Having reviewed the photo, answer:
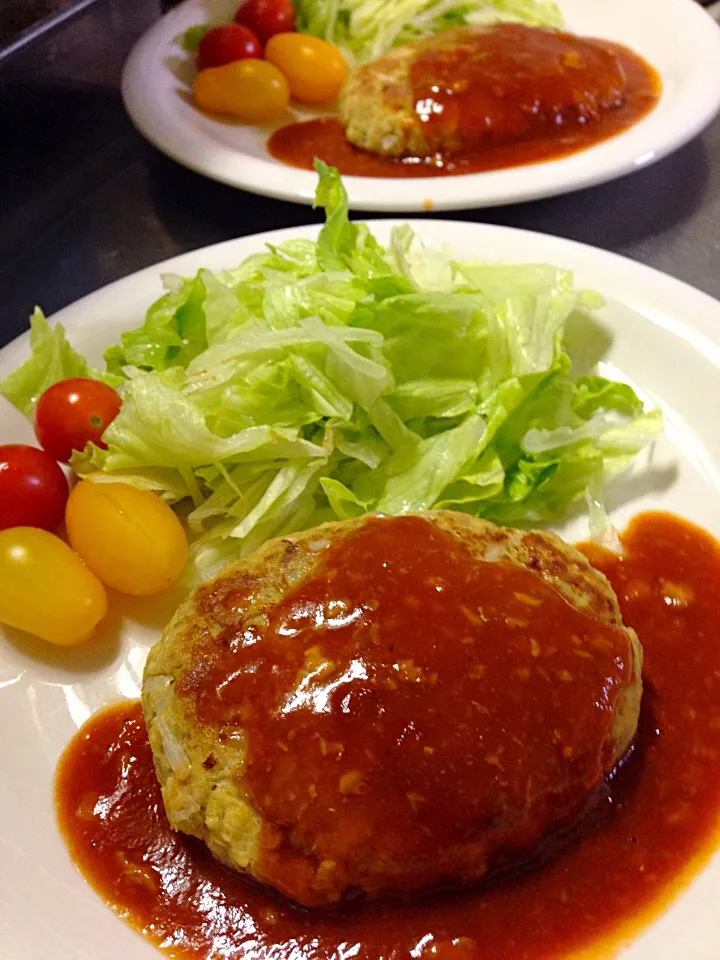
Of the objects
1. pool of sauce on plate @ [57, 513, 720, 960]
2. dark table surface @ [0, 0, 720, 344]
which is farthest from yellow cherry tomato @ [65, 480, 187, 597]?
dark table surface @ [0, 0, 720, 344]

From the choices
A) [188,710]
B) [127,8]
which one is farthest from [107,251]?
[188,710]

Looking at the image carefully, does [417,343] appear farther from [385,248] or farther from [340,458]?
[385,248]

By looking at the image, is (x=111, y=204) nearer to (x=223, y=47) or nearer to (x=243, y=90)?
(x=243, y=90)

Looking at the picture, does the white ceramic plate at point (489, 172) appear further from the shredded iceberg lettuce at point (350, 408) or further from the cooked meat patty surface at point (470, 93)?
the shredded iceberg lettuce at point (350, 408)

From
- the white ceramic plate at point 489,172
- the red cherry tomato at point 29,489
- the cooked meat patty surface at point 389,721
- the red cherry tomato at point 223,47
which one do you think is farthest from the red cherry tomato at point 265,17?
the cooked meat patty surface at point 389,721

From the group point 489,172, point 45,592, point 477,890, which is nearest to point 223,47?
point 489,172

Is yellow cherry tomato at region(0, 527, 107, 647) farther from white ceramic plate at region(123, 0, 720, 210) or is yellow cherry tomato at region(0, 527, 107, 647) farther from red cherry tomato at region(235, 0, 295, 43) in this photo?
red cherry tomato at region(235, 0, 295, 43)
